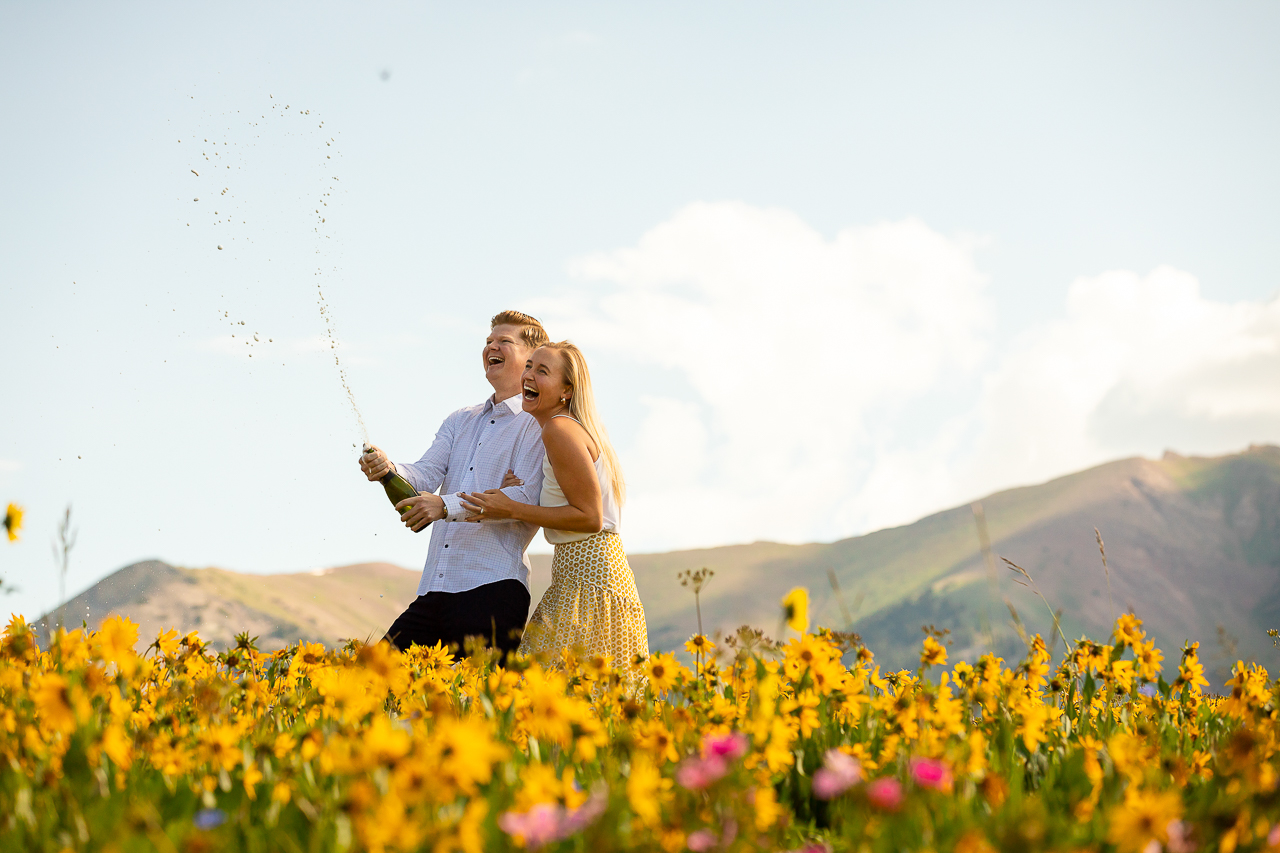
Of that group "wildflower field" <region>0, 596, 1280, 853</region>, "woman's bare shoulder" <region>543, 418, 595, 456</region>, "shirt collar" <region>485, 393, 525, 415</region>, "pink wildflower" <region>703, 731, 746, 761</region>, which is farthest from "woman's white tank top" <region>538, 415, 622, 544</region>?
"pink wildflower" <region>703, 731, 746, 761</region>

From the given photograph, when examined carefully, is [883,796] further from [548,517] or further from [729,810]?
[548,517]

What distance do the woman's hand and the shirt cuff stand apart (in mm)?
43

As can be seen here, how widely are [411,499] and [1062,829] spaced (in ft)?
13.5

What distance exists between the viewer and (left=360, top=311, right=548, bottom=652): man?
598 centimetres

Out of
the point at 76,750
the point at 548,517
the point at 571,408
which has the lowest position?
the point at 76,750

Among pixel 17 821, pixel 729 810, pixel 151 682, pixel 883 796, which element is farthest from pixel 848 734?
pixel 151 682

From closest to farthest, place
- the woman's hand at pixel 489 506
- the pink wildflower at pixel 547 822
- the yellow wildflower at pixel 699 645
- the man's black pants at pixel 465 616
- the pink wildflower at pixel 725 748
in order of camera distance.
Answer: the pink wildflower at pixel 547 822 → the pink wildflower at pixel 725 748 → the yellow wildflower at pixel 699 645 → the woman's hand at pixel 489 506 → the man's black pants at pixel 465 616

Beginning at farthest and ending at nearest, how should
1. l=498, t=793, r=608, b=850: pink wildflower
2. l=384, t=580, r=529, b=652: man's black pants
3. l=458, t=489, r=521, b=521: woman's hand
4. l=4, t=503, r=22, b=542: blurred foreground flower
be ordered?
l=384, t=580, r=529, b=652: man's black pants → l=458, t=489, r=521, b=521: woman's hand → l=4, t=503, r=22, b=542: blurred foreground flower → l=498, t=793, r=608, b=850: pink wildflower

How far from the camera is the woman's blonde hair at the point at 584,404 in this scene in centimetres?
599

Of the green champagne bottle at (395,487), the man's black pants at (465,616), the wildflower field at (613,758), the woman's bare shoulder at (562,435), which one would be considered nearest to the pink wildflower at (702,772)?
the wildflower field at (613,758)

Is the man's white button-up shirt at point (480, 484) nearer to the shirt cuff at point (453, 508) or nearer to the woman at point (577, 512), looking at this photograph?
the shirt cuff at point (453, 508)

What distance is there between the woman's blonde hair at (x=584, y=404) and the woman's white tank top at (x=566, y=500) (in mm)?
51

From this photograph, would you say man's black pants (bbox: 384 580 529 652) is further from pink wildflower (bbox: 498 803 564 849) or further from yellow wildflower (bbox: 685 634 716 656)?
pink wildflower (bbox: 498 803 564 849)

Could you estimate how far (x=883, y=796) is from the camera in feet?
6.15
